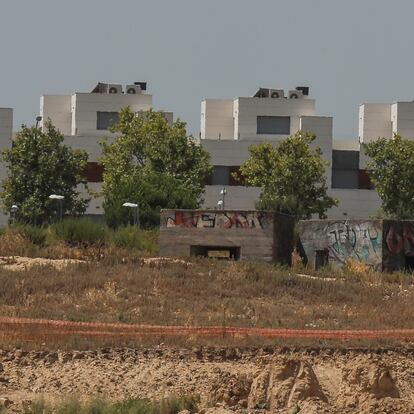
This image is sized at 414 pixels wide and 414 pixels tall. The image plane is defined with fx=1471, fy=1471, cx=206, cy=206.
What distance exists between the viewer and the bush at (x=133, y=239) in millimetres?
42438

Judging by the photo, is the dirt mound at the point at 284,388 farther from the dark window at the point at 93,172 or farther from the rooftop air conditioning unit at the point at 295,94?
the rooftop air conditioning unit at the point at 295,94

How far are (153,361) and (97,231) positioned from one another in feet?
53.3

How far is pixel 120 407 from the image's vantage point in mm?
20000

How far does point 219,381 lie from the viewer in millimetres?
23203

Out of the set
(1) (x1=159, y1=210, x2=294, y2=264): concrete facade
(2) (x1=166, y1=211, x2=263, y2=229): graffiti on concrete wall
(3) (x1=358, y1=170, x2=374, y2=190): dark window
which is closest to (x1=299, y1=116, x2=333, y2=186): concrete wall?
(3) (x1=358, y1=170, x2=374, y2=190): dark window

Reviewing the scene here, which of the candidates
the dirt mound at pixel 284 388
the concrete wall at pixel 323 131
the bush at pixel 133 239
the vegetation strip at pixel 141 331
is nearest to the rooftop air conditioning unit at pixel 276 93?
the concrete wall at pixel 323 131

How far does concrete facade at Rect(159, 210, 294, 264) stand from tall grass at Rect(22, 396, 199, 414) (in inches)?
780

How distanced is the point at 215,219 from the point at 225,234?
0.60 m

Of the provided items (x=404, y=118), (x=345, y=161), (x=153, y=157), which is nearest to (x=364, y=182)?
(x=345, y=161)

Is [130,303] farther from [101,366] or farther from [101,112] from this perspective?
[101,112]

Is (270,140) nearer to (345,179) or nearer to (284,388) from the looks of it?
(345,179)

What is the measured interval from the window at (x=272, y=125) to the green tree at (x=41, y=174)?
2026 cm

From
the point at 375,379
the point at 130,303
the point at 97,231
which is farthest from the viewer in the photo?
the point at 97,231

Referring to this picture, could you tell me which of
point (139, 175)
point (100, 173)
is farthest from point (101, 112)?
point (139, 175)
